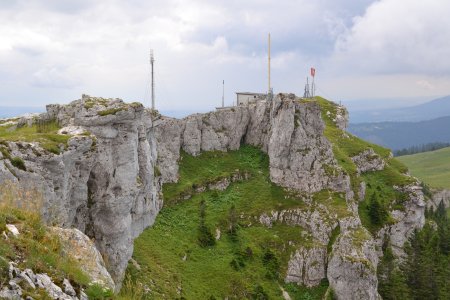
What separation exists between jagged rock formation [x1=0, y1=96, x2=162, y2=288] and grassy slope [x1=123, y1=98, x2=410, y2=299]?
20.2ft

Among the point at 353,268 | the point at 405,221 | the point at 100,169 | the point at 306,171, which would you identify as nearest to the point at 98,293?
the point at 100,169

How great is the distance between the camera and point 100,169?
154 feet

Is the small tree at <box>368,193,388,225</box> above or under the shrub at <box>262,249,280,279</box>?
above

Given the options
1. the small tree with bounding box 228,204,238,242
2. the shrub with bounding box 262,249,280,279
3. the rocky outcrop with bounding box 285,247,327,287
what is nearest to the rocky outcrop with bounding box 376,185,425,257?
the rocky outcrop with bounding box 285,247,327,287

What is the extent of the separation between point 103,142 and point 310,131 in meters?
50.7

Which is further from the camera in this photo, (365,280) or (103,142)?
(365,280)

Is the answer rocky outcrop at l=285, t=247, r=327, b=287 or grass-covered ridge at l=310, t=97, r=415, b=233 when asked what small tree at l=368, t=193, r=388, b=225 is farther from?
rocky outcrop at l=285, t=247, r=327, b=287

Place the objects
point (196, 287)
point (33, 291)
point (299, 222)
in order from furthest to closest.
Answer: point (299, 222)
point (196, 287)
point (33, 291)

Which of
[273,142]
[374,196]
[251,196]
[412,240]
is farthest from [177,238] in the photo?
[412,240]

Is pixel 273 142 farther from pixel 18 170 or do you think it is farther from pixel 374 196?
pixel 18 170

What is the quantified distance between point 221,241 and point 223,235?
1.76 meters

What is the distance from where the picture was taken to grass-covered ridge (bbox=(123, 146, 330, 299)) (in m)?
59.6

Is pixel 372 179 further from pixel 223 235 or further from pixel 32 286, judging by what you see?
pixel 32 286

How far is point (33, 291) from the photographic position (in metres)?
12.4
